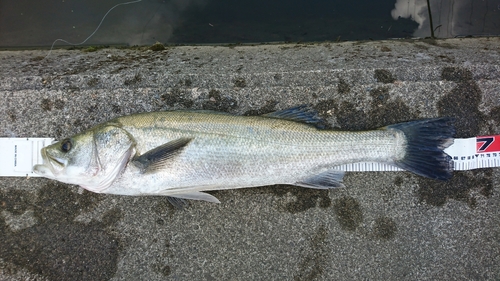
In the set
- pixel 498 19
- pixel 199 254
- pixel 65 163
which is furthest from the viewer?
pixel 498 19

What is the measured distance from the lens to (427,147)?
2.77 meters

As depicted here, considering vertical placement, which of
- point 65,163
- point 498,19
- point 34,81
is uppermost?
point 498,19

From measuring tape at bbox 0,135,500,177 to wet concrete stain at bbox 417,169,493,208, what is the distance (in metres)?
0.11

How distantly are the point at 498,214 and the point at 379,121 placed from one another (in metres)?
1.54

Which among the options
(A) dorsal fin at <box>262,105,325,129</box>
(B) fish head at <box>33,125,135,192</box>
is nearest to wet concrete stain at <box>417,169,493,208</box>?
(A) dorsal fin at <box>262,105,325,129</box>

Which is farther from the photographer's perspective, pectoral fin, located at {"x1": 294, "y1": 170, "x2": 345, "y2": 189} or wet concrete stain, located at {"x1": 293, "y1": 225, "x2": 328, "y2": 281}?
wet concrete stain, located at {"x1": 293, "y1": 225, "x2": 328, "y2": 281}

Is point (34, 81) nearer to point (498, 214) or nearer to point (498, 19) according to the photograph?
point (498, 214)

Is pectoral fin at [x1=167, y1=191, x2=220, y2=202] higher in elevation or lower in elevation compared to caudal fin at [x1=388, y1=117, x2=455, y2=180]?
lower

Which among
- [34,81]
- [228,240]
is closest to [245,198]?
[228,240]

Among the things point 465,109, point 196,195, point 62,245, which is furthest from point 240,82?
point 62,245

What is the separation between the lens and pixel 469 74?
313cm

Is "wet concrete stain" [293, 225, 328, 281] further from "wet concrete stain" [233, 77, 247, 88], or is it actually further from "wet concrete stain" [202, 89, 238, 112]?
"wet concrete stain" [233, 77, 247, 88]

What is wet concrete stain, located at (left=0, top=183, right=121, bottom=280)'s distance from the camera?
10.1 feet

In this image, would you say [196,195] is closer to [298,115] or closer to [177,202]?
[177,202]
